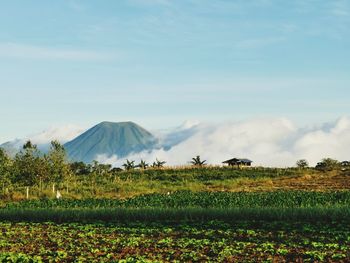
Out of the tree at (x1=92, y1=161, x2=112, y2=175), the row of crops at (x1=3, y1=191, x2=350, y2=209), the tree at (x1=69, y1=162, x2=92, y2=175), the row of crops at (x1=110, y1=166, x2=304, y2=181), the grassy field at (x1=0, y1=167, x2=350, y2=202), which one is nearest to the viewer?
the row of crops at (x1=3, y1=191, x2=350, y2=209)

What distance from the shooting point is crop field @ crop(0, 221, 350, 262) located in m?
20.6

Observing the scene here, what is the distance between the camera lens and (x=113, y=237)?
2641cm

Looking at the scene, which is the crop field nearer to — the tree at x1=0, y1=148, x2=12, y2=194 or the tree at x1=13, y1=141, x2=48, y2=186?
the tree at x1=0, y1=148, x2=12, y2=194

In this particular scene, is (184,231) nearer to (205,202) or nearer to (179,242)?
(179,242)

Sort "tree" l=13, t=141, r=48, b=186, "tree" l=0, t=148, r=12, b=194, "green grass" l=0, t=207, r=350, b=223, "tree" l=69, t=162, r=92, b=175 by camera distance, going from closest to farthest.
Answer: "green grass" l=0, t=207, r=350, b=223 < "tree" l=0, t=148, r=12, b=194 < "tree" l=13, t=141, r=48, b=186 < "tree" l=69, t=162, r=92, b=175

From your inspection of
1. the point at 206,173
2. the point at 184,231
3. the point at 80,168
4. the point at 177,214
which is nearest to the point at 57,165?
the point at 177,214

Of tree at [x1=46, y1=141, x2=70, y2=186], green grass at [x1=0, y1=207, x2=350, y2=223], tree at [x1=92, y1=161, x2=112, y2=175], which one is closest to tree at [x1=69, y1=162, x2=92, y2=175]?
tree at [x1=92, y1=161, x2=112, y2=175]

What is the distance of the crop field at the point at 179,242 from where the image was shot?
20562 mm

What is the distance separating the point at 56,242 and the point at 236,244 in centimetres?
859

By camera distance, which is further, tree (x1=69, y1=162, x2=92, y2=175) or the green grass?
tree (x1=69, y1=162, x2=92, y2=175)

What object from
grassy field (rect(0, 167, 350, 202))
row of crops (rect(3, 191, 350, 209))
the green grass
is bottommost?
the green grass

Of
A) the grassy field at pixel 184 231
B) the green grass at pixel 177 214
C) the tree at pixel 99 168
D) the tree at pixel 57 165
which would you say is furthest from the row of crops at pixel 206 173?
the green grass at pixel 177 214

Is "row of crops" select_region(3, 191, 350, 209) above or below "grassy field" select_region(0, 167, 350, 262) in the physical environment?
above

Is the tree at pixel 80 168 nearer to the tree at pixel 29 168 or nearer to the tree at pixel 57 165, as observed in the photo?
the tree at pixel 57 165
